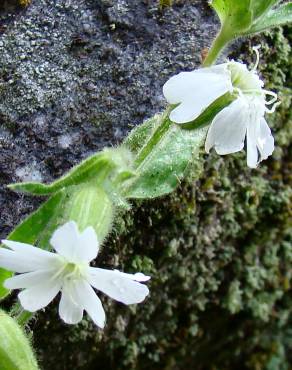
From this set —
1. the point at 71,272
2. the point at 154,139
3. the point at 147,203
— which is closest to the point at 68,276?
the point at 71,272

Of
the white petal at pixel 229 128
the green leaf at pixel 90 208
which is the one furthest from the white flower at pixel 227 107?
the green leaf at pixel 90 208

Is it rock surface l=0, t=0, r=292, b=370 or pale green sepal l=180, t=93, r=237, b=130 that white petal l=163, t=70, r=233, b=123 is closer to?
pale green sepal l=180, t=93, r=237, b=130

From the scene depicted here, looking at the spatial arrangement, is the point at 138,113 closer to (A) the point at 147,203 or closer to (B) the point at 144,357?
(A) the point at 147,203

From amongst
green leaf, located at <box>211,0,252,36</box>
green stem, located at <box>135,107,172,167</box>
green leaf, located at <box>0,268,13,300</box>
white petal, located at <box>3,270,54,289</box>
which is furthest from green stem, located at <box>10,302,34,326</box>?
green leaf, located at <box>211,0,252,36</box>

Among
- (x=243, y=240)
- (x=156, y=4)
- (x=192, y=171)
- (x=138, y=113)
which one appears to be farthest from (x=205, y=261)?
(x=156, y=4)

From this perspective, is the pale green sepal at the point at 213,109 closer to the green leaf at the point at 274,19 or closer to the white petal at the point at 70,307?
the green leaf at the point at 274,19
